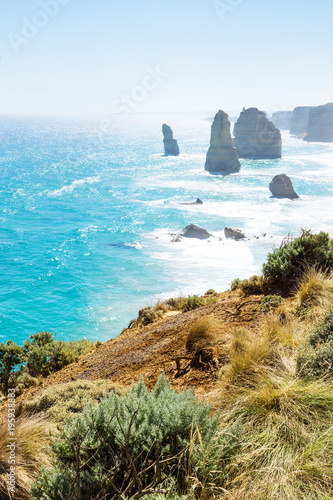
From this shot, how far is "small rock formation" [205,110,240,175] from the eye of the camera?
325 ft

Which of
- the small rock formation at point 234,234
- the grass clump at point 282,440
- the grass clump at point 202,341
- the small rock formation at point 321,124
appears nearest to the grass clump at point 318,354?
the grass clump at point 282,440

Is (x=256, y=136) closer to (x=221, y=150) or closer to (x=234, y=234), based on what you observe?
(x=221, y=150)

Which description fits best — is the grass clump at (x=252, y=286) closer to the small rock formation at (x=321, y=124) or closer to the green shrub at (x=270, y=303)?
the green shrub at (x=270, y=303)

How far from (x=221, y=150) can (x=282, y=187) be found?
3663 cm

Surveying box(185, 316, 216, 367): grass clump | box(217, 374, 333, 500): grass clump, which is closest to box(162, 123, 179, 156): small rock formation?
box(185, 316, 216, 367): grass clump

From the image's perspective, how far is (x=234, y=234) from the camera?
48250mm

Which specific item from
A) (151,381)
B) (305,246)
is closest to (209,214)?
(305,246)

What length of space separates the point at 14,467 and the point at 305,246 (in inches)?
299

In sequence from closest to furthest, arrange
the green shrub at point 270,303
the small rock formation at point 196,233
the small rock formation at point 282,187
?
the green shrub at point 270,303
the small rock formation at point 196,233
the small rock formation at point 282,187

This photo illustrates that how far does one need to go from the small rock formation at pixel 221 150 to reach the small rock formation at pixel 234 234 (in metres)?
56.3

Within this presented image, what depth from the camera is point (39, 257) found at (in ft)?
149

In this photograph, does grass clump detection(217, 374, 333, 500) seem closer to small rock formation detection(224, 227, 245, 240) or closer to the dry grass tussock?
the dry grass tussock

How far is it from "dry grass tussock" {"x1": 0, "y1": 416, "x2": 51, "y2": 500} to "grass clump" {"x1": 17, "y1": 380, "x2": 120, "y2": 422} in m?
0.48

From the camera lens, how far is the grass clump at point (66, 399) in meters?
5.01
